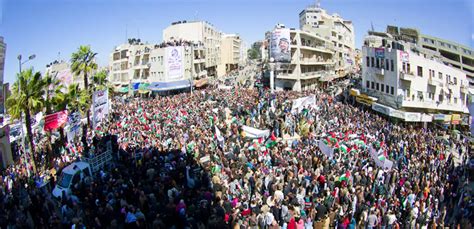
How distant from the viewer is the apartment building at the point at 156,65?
59.2 m

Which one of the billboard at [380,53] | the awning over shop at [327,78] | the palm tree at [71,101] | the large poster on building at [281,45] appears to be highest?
the large poster on building at [281,45]

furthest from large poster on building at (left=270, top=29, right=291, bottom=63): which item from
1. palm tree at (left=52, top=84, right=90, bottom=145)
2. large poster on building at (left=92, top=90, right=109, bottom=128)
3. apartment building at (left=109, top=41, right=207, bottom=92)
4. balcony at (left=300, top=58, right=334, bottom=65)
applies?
large poster on building at (left=92, top=90, right=109, bottom=128)

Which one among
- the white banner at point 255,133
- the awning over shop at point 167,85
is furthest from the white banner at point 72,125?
the awning over shop at point 167,85

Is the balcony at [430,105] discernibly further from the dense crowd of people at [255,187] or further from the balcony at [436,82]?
the dense crowd of people at [255,187]

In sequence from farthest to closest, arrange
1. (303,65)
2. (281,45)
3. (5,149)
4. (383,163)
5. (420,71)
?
(303,65)
(281,45)
(420,71)
(5,149)
(383,163)

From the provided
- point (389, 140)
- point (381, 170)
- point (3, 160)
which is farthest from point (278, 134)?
point (3, 160)

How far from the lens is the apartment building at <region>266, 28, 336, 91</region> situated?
188 feet

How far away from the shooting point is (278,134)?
2756 centimetres

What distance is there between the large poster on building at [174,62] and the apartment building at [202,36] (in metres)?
15.6

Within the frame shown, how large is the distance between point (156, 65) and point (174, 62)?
12.1ft

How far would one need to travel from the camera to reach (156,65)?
201ft

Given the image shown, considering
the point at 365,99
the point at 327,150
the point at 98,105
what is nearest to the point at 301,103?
the point at 327,150

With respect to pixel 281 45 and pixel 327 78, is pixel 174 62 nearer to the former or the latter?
pixel 281 45

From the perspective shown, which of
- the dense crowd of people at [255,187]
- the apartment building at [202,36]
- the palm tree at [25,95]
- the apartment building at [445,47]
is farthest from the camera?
the apartment building at [202,36]
